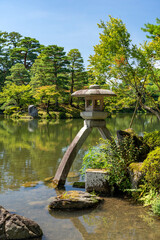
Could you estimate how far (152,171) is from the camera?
533 centimetres

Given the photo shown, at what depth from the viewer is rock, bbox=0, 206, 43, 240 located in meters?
4.00

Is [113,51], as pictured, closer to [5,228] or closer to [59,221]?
[59,221]

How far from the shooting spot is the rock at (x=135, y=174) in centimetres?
565

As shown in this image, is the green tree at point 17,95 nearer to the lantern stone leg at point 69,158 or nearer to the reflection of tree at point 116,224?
the lantern stone leg at point 69,158

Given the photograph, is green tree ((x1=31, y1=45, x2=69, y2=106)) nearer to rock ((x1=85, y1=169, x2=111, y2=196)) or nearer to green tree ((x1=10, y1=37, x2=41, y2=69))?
green tree ((x1=10, y1=37, x2=41, y2=69))

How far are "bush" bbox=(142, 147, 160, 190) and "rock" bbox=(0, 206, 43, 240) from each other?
2.52m

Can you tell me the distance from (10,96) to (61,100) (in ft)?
25.3

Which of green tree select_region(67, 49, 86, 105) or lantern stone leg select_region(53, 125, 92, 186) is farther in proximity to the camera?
green tree select_region(67, 49, 86, 105)

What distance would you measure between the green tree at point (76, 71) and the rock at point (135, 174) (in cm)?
→ 3391

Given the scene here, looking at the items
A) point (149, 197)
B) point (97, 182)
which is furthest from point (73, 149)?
point (149, 197)

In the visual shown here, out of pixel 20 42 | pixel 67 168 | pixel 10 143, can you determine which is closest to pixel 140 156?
pixel 67 168

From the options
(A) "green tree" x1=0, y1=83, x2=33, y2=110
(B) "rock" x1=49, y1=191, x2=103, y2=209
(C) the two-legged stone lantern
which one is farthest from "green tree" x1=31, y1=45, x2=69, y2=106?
(B) "rock" x1=49, y1=191, x2=103, y2=209

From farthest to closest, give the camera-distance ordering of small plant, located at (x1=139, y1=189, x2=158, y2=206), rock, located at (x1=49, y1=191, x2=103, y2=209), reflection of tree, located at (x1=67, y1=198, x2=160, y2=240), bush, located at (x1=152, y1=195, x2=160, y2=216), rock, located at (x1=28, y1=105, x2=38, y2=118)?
rock, located at (x1=28, y1=105, x2=38, y2=118), rock, located at (x1=49, y1=191, x2=103, y2=209), small plant, located at (x1=139, y1=189, x2=158, y2=206), bush, located at (x1=152, y1=195, x2=160, y2=216), reflection of tree, located at (x1=67, y1=198, x2=160, y2=240)

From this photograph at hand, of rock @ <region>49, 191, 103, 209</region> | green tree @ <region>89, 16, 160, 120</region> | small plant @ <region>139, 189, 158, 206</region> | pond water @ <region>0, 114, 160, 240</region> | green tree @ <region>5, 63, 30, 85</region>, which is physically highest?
green tree @ <region>5, 63, 30, 85</region>
